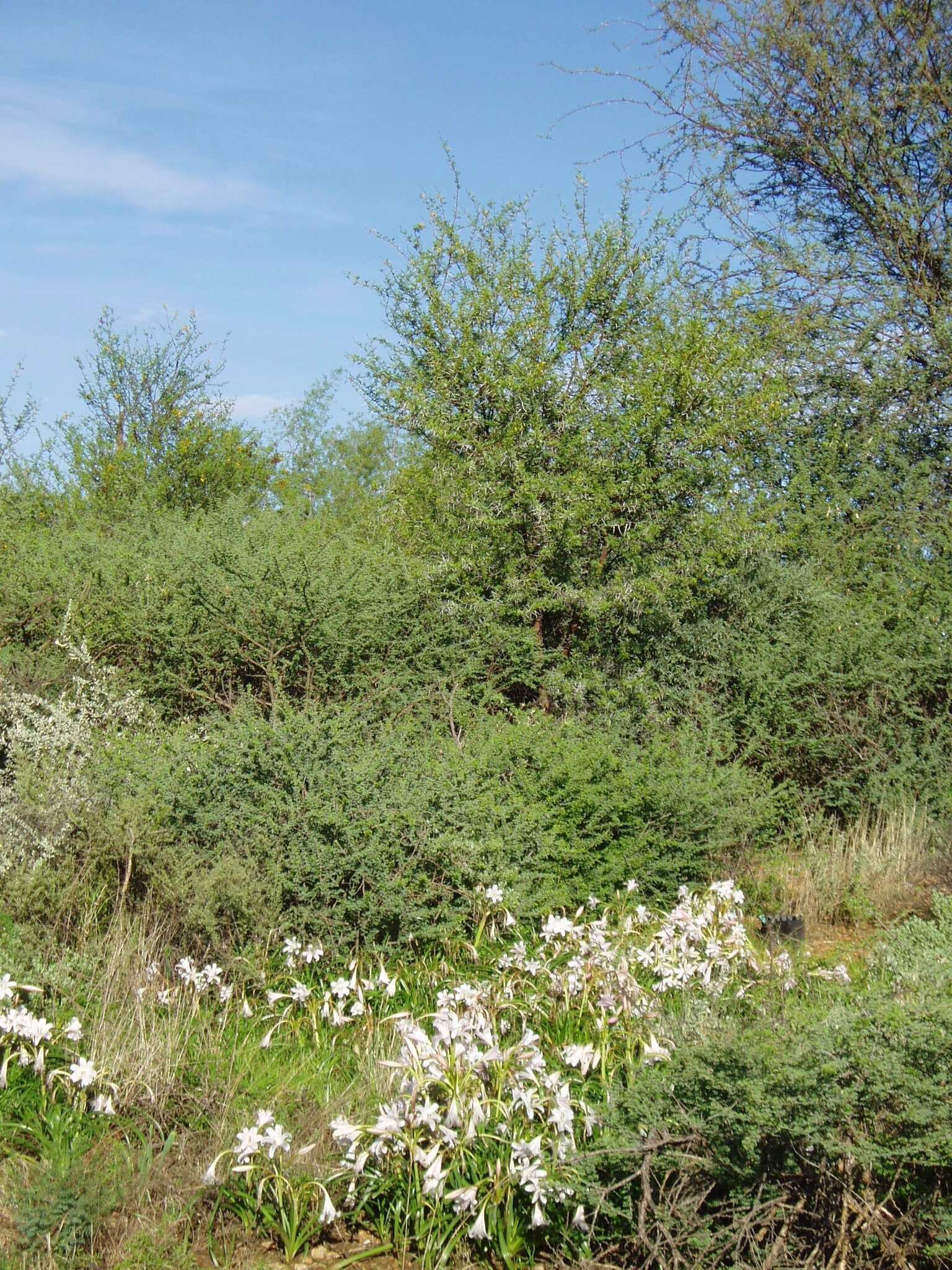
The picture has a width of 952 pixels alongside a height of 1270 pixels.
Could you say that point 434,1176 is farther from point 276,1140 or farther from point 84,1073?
point 84,1073

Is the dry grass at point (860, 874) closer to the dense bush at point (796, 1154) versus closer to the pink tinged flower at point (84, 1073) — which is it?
the dense bush at point (796, 1154)

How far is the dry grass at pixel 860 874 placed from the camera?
643 cm

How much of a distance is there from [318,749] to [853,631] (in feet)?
15.8

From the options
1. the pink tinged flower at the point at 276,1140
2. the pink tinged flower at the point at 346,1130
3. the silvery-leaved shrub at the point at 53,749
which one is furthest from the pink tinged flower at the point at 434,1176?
the silvery-leaved shrub at the point at 53,749

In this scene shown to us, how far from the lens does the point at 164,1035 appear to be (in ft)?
12.6

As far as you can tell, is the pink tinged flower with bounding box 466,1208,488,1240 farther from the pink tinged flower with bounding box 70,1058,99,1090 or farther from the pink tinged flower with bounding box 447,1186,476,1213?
the pink tinged flower with bounding box 70,1058,99,1090

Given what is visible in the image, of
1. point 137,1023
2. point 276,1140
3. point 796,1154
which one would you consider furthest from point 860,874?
point 276,1140

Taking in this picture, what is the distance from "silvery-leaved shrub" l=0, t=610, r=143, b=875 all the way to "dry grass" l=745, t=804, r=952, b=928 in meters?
3.73

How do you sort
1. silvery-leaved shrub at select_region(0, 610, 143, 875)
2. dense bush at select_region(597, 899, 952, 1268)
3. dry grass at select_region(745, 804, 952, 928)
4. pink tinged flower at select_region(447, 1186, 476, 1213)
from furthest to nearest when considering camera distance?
dry grass at select_region(745, 804, 952, 928) → silvery-leaved shrub at select_region(0, 610, 143, 875) → pink tinged flower at select_region(447, 1186, 476, 1213) → dense bush at select_region(597, 899, 952, 1268)

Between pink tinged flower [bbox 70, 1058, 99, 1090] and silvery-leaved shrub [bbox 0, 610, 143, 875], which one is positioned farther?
silvery-leaved shrub [bbox 0, 610, 143, 875]

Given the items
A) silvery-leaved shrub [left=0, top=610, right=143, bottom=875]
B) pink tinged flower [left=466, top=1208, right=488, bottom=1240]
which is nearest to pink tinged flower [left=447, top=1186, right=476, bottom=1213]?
pink tinged flower [left=466, top=1208, right=488, bottom=1240]

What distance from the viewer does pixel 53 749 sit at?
6.18 m

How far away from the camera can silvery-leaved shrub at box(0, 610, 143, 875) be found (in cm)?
505

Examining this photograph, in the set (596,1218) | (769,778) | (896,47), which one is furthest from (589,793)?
(896,47)
